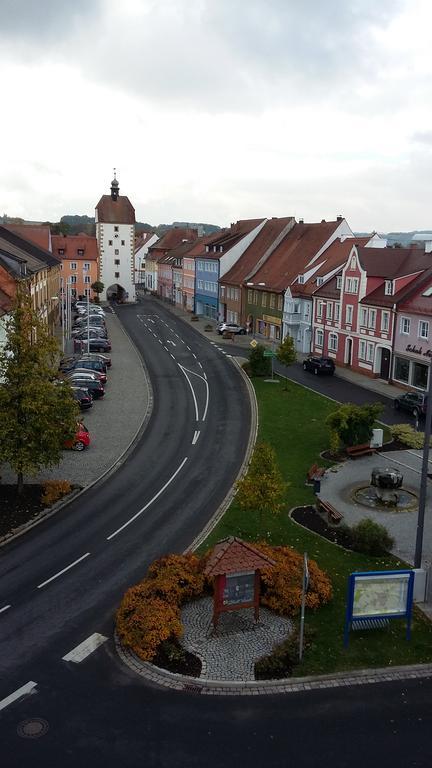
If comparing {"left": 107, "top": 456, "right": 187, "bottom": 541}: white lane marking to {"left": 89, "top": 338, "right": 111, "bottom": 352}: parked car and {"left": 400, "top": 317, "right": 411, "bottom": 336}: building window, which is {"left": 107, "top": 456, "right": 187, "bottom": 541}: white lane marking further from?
Result: {"left": 89, "top": 338, "right": 111, "bottom": 352}: parked car

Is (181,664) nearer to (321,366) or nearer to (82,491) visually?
(82,491)

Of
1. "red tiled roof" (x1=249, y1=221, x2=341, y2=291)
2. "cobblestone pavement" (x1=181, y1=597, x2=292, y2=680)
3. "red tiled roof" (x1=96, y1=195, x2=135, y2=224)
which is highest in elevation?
"red tiled roof" (x1=96, y1=195, x2=135, y2=224)

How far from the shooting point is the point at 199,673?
16562 mm

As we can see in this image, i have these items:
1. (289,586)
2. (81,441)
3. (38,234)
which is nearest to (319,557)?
(289,586)

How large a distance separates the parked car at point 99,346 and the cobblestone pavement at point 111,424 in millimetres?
1061

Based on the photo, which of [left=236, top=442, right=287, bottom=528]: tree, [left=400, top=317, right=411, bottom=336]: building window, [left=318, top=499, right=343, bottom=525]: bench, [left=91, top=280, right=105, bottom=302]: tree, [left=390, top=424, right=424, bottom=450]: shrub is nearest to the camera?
[left=236, top=442, right=287, bottom=528]: tree

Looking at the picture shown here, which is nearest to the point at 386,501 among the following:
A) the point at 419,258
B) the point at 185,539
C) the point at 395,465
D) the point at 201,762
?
the point at 395,465

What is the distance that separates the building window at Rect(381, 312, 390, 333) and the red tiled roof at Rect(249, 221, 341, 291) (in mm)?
18030

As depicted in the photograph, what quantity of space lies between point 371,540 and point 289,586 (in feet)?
15.4

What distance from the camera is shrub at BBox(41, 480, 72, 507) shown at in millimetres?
27858

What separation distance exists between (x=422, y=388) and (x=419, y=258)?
1194 centimetres

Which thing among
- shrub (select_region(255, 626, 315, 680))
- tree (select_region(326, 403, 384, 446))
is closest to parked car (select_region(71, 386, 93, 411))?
tree (select_region(326, 403, 384, 446))

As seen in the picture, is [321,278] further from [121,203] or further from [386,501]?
[121,203]

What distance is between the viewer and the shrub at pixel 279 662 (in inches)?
650
